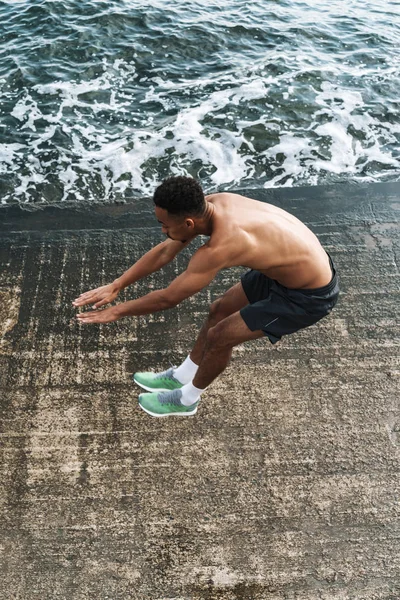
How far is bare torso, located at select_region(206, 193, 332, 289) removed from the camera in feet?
8.68

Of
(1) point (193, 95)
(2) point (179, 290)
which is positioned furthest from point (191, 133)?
(2) point (179, 290)

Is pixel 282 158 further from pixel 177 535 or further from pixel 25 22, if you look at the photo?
pixel 25 22

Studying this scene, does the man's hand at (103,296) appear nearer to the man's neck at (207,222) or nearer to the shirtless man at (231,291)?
the shirtless man at (231,291)

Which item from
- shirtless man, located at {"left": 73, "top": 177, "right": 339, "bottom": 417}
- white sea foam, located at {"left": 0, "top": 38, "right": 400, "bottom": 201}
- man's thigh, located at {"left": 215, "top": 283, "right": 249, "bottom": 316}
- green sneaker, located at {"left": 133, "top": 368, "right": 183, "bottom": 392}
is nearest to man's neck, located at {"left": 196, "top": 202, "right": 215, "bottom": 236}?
shirtless man, located at {"left": 73, "top": 177, "right": 339, "bottom": 417}

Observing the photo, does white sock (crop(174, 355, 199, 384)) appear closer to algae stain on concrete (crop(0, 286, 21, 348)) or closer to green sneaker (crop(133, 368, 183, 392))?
green sneaker (crop(133, 368, 183, 392))

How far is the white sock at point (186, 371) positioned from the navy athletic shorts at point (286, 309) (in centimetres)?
51

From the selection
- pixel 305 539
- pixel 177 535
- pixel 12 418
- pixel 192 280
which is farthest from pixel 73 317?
pixel 305 539

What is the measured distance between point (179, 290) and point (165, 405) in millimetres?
782

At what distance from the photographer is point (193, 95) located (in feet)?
25.5

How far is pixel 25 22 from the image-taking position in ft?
30.7

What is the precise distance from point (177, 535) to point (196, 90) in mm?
6459

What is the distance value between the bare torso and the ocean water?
2.37 meters

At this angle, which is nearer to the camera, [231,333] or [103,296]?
[231,333]

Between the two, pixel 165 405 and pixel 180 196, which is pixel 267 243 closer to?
pixel 180 196
